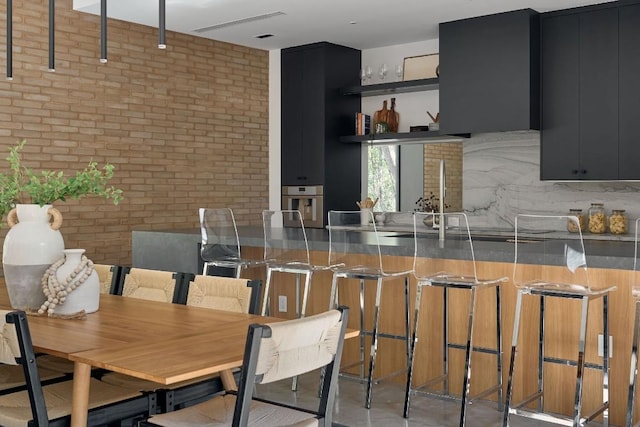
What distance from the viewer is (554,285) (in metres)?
3.72

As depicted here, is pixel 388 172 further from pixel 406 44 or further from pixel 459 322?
pixel 459 322

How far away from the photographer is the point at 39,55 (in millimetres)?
6234

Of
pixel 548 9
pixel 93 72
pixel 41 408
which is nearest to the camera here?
pixel 41 408

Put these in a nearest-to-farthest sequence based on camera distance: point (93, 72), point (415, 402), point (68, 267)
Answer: point (68, 267) → point (415, 402) → point (93, 72)

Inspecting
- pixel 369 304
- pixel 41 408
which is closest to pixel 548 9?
pixel 369 304

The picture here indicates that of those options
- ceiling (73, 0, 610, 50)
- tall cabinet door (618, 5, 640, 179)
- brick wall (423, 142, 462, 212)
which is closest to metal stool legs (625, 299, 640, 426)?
tall cabinet door (618, 5, 640, 179)

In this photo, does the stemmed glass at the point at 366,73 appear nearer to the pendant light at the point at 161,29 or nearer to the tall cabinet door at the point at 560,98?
the tall cabinet door at the point at 560,98

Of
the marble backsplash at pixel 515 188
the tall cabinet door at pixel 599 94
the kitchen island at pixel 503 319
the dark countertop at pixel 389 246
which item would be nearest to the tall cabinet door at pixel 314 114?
the dark countertop at pixel 389 246

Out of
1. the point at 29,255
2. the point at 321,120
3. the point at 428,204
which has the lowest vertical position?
the point at 29,255

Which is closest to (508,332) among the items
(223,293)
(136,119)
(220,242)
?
(223,293)

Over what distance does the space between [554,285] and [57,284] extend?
7.77 feet

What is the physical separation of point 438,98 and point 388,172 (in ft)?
3.28

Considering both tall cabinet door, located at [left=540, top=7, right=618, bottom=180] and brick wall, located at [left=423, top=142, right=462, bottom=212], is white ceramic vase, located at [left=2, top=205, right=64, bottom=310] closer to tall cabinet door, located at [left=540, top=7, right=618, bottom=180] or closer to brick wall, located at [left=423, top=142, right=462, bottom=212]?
tall cabinet door, located at [left=540, top=7, right=618, bottom=180]

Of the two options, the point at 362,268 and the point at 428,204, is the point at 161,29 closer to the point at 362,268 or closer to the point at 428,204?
the point at 362,268
